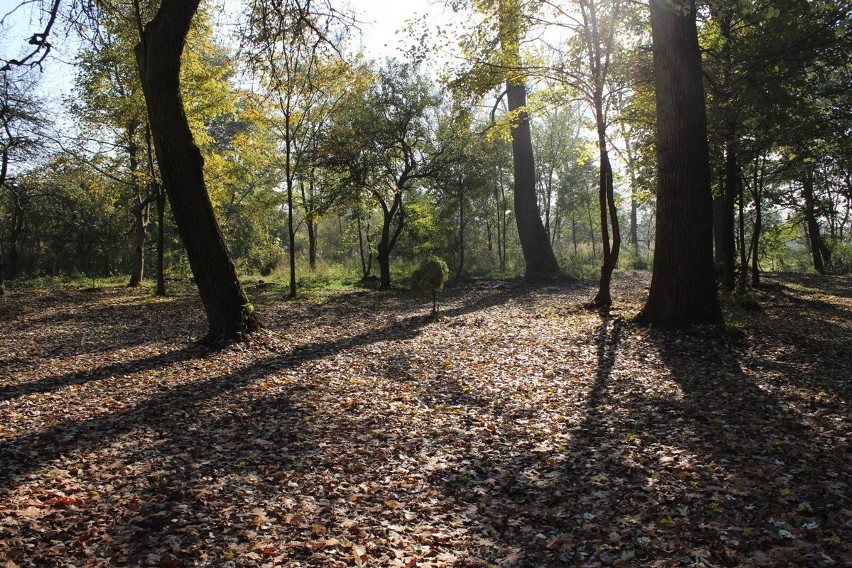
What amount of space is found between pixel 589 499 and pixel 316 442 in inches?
94.0

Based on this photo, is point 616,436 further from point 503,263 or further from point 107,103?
point 503,263

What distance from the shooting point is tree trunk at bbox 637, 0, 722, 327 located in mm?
8344

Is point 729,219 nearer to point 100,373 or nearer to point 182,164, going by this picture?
point 182,164

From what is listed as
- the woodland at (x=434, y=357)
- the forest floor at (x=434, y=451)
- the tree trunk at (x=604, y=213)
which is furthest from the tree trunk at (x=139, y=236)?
the tree trunk at (x=604, y=213)

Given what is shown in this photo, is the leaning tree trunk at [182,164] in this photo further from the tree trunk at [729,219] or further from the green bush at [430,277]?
the tree trunk at [729,219]

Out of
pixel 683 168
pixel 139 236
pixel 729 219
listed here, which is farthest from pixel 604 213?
pixel 139 236

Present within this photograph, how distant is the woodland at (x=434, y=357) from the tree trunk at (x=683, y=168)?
36mm

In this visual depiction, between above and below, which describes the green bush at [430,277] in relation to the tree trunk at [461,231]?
below

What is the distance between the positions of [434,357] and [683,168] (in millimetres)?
5061

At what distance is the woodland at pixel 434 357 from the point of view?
325 centimetres

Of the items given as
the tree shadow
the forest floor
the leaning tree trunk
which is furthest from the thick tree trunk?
the tree shadow

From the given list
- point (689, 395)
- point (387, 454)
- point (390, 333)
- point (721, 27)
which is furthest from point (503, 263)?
point (387, 454)

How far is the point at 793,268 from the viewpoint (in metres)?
31.5

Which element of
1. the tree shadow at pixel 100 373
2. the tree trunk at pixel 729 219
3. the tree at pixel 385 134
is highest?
the tree at pixel 385 134
